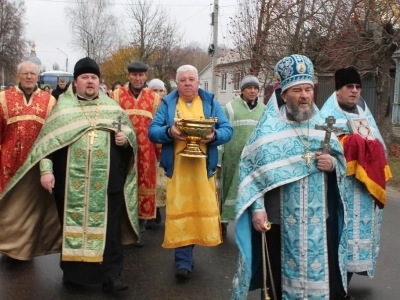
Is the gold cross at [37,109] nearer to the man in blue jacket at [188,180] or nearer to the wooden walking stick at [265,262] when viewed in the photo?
the man in blue jacket at [188,180]

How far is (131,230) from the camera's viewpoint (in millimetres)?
4855

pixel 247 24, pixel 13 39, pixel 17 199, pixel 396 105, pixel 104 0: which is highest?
pixel 104 0

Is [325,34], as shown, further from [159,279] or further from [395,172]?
[159,279]

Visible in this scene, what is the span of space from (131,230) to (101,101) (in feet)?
4.02

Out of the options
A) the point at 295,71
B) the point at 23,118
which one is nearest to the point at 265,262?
the point at 295,71

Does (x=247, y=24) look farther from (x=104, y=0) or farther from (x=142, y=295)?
(x=104, y=0)

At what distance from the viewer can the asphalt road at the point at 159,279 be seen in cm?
459

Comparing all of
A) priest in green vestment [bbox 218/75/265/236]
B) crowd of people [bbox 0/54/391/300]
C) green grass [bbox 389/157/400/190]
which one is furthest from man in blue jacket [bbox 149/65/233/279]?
green grass [bbox 389/157/400/190]

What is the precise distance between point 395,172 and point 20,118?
29.2ft

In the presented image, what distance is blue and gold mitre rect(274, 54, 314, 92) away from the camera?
10.7 feet

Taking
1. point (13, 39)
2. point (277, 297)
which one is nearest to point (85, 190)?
point (277, 297)

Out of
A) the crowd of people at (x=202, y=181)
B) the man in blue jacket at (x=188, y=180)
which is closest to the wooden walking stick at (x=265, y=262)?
the crowd of people at (x=202, y=181)

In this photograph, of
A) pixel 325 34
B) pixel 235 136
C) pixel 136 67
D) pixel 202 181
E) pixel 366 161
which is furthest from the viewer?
pixel 325 34

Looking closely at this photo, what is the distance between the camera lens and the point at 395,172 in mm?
11719
